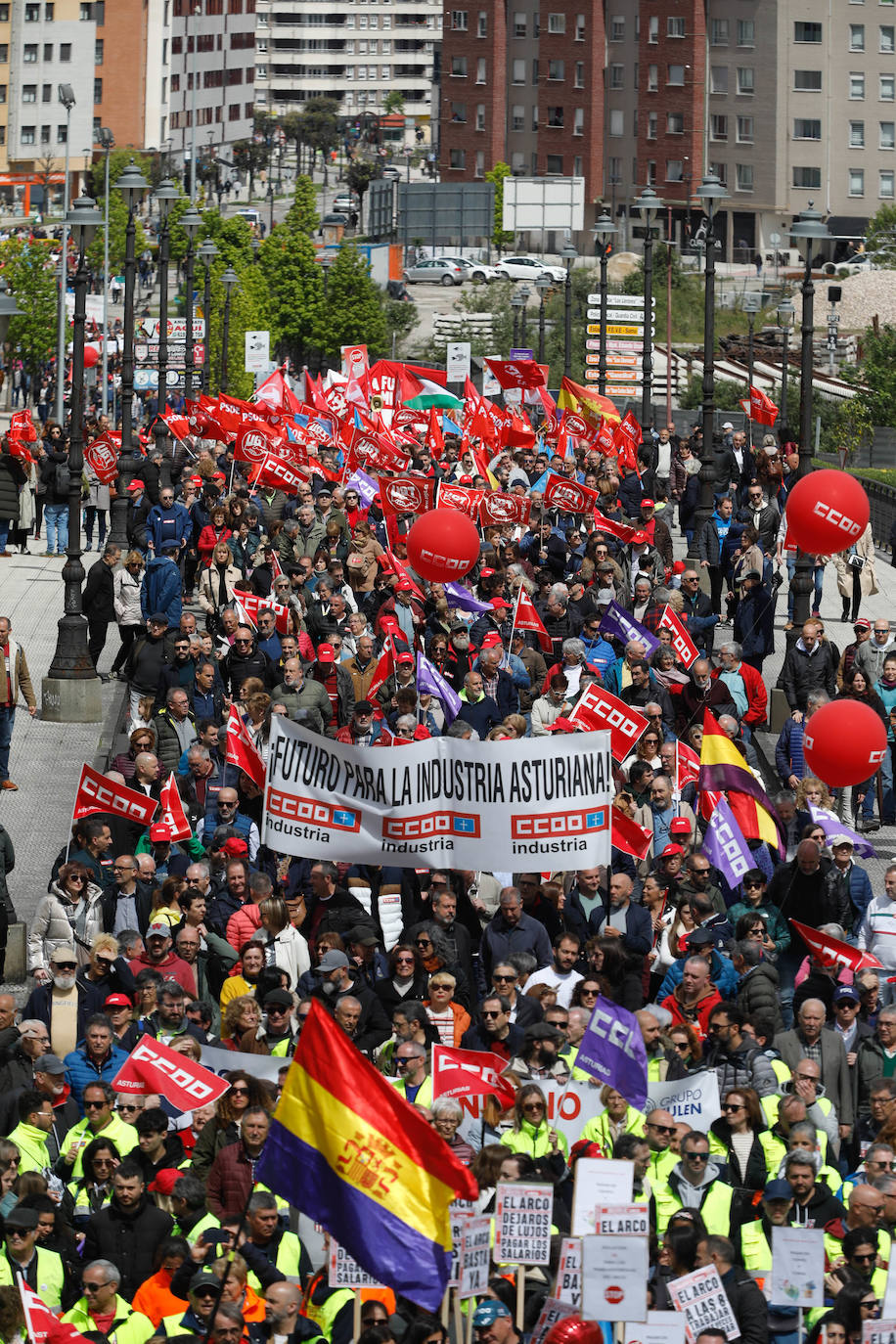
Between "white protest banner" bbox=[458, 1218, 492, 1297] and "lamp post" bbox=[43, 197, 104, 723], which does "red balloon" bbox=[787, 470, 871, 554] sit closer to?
"lamp post" bbox=[43, 197, 104, 723]

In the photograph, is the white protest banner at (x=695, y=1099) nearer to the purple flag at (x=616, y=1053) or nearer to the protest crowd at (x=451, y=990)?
the protest crowd at (x=451, y=990)

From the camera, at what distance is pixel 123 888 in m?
16.1

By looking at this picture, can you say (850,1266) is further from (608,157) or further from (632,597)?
(608,157)

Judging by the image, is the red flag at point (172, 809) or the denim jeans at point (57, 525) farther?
the denim jeans at point (57, 525)

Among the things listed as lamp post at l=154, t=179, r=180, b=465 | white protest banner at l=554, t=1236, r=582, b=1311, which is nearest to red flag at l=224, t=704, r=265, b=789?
white protest banner at l=554, t=1236, r=582, b=1311

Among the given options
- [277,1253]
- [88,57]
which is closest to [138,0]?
[88,57]

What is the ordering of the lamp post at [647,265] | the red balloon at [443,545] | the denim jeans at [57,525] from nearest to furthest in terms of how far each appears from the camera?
Result: the red balloon at [443,545] → the denim jeans at [57,525] → the lamp post at [647,265]

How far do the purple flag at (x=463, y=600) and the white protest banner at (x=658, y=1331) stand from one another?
13.7 metres

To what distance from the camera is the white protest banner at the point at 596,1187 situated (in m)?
11.3

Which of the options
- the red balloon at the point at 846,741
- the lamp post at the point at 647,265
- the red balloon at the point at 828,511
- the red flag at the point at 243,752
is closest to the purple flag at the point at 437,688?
the red flag at the point at 243,752

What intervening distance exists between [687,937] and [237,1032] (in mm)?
2857

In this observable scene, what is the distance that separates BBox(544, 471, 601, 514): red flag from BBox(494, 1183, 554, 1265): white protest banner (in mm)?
17705

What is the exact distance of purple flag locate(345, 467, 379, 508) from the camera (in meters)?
30.0

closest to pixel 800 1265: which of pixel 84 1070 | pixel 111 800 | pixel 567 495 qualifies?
pixel 84 1070
